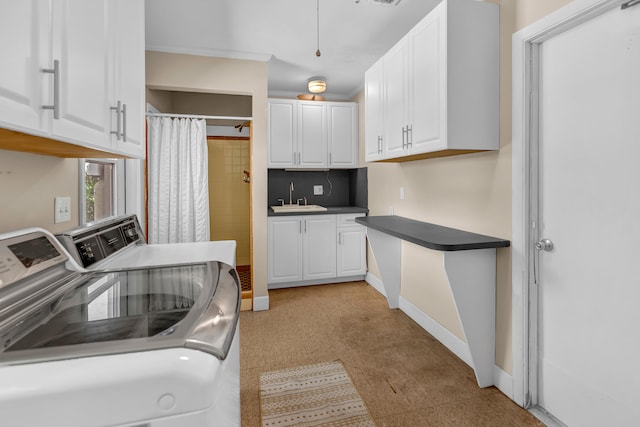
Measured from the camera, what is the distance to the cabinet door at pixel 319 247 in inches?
152

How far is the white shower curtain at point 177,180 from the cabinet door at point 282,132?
938mm

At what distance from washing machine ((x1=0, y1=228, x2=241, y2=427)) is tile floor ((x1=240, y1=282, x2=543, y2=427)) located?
114 centimetres

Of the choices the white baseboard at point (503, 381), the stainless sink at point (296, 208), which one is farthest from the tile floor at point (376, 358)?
the stainless sink at point (296, 208)

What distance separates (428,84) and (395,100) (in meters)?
0.43

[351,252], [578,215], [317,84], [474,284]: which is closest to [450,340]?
[474,284]

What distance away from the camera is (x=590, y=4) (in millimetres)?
1399

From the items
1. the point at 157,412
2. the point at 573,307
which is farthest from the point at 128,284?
the point at 573,307

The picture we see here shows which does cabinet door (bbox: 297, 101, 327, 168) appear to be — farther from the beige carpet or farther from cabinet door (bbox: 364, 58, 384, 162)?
the beige carpet

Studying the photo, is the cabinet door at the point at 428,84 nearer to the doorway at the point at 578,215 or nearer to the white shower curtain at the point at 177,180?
the doorway at the point at 578,215

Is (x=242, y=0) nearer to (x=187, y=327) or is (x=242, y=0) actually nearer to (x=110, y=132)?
(x=110, y=132)

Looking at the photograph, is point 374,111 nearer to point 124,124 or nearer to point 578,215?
point 578,215

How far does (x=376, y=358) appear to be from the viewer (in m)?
2.32

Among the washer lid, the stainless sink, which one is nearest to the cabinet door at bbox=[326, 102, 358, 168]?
the stainless sink

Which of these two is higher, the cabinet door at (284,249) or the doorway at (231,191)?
the doorway at (231,191)
